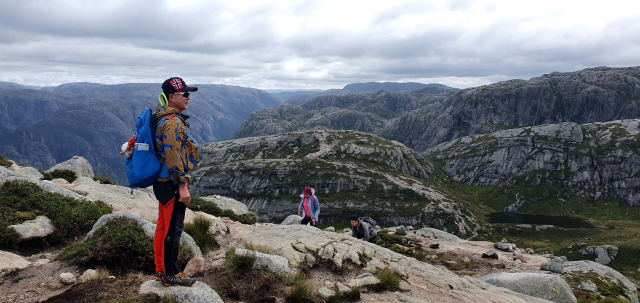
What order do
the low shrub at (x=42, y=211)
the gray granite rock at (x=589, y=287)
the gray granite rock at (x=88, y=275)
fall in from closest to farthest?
the gray granite rock at (x=88, y=275)
the low shrub at (x=42, y=211)
the gray granite rock at (x=589, y=287)

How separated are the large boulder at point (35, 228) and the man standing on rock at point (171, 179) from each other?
332 inches

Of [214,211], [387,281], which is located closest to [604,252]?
[387,281]

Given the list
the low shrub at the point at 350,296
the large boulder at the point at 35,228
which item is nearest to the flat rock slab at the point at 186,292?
the low shrub at the point at 350,296

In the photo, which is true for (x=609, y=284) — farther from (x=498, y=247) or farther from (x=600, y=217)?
(x=600, y=217)

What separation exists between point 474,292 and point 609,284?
14.6 meters

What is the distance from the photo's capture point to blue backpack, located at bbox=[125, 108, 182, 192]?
6.77 metres

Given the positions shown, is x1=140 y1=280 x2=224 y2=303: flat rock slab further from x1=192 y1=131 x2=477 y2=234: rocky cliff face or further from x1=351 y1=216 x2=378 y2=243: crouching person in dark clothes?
x1=192 y1=131 x2=477 y2=234: rocky cliff face

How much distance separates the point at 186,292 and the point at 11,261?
24.1ft

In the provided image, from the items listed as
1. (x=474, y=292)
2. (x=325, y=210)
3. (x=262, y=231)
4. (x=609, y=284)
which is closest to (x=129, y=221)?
(x=262, y=231)

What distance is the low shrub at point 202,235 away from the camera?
39.8 feet

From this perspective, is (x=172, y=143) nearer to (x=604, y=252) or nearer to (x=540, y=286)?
(x=540, y=286)

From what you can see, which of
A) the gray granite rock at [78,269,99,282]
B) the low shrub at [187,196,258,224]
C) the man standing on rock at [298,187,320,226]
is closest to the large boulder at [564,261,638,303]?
the man standing on rock at [298,187,320,226]

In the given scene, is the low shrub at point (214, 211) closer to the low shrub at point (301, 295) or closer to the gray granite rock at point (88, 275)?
the gray granite rock at point (88, 275)

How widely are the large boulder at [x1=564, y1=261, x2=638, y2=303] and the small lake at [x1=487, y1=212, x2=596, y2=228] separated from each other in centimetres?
16239
